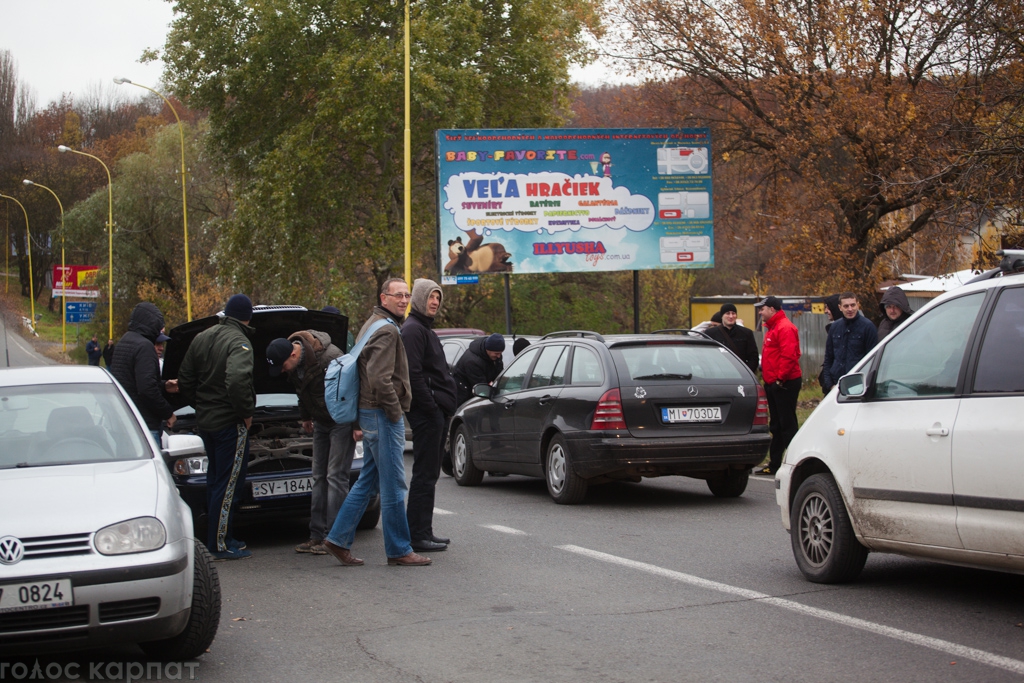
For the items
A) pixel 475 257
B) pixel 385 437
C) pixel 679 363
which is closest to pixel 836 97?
pixel 475 257

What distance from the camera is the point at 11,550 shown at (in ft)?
15.1

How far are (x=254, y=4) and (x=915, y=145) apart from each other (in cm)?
2337

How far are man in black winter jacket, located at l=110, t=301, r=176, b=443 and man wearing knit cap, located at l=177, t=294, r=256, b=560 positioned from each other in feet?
2.78

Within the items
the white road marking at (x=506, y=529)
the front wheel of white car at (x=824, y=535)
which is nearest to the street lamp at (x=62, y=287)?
the white road marking at (x=506, y=529)

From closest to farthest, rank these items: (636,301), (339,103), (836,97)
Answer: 1. (836,97)
2. (636,301)
3. (339,103)

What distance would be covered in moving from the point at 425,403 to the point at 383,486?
688 mm

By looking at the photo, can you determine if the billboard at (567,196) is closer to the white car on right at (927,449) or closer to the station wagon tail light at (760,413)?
the station wagon tail light at (760,413)

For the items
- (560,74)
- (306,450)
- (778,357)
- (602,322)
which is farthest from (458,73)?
(306,450)

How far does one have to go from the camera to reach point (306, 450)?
9039mm

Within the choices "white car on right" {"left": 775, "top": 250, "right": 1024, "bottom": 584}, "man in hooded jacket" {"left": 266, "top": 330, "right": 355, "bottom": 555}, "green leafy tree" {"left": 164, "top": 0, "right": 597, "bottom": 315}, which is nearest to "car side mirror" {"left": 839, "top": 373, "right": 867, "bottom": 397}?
"white car on right" {"left": 775, "top": 250, "right": 1024, "bottom": 584}

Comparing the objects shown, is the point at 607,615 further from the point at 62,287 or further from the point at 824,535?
the point at 62,287

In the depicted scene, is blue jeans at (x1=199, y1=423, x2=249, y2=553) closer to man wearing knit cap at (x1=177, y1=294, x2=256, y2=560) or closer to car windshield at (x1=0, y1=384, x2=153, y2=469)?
man wearing knit cap at (x1=177, y1=294, x2=256, y2=560)

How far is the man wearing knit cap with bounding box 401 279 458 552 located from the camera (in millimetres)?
7898

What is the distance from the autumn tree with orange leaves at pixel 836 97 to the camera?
17.1 m
